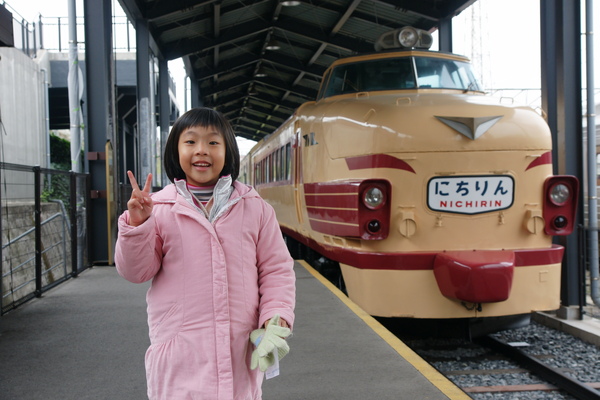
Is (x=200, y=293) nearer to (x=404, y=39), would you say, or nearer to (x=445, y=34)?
(x=404, y=39)

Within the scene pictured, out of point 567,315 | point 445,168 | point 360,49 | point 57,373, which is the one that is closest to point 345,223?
point 445,168

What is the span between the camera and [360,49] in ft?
52.4

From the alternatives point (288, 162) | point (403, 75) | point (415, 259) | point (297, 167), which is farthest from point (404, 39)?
point (415, 259)

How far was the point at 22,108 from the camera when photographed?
18.0 m

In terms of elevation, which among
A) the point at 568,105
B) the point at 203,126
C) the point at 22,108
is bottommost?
the point at 203,126

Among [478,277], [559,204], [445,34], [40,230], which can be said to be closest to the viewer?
[478,277]

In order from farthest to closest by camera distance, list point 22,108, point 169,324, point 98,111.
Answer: point 22,108, point 98,111, point 169,324

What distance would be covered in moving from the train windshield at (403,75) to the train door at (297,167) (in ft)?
2.09

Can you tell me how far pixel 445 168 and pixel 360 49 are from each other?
38.1ft

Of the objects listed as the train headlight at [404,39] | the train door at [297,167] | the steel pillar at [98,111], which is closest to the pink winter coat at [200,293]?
the train door at [297,167]

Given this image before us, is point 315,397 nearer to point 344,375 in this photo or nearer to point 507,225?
point 344,375

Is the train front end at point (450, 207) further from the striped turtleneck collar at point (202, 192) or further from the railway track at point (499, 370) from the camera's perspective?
the striped turtleneck collar at point (202, 192)

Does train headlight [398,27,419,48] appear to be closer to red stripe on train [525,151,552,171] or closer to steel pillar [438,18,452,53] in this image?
red stripe on train [525,151,552,171]

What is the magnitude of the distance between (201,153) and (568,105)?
5856mm
